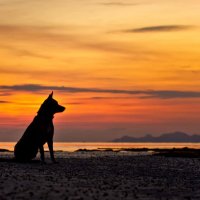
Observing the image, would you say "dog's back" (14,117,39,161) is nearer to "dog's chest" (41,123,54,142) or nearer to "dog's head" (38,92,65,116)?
"dog's chest" (41,123,54,142)

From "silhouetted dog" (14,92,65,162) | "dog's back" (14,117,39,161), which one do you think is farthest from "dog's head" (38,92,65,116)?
"dog's back" (14,117,39,161)

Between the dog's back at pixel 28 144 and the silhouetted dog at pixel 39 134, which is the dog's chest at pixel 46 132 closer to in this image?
the silhouetted dog at pixel 39 134

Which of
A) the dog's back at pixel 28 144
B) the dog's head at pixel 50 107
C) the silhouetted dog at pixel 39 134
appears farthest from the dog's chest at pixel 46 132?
the dog's head at pixel 50 107

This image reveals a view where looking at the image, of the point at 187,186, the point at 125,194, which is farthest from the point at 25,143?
the point at 125,194

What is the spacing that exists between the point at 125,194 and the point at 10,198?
3759mm

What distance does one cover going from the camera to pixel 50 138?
28.6 meters

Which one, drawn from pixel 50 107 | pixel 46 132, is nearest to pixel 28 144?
pixel 46 132

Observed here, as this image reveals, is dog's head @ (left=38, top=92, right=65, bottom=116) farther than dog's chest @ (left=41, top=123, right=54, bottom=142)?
Yes

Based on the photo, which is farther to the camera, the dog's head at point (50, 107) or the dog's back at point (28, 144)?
the dog's head at point (50, 107)

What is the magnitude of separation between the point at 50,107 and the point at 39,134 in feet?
5.70

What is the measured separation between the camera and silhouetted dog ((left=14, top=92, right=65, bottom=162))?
28562mm

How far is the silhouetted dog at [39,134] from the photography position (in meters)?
28.6

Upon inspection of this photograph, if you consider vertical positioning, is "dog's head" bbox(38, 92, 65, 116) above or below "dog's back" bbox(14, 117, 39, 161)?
above

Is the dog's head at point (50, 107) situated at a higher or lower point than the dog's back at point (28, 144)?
higher
